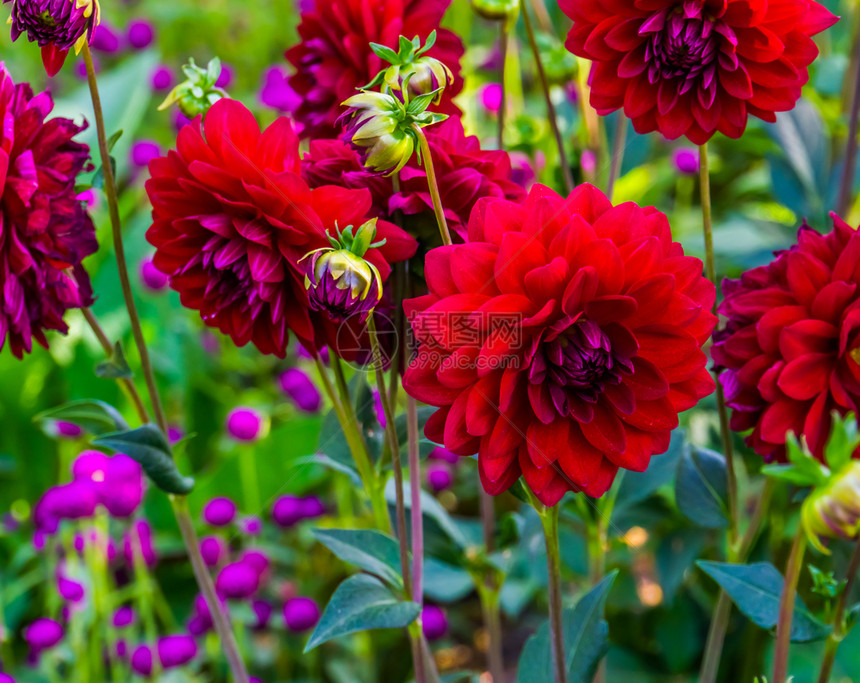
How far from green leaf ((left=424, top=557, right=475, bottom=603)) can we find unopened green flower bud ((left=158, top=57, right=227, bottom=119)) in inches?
18.8

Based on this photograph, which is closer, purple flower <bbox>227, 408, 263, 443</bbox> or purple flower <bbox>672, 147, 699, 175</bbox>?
purple flower <bbox>227, 408, 263, 443</bbox>

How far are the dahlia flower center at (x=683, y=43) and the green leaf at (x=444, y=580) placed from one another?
50cm

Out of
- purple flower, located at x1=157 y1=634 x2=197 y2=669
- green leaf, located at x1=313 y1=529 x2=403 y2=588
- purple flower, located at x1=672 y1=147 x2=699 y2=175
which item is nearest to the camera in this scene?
green leaf, located at x1=313 y1=529 x2=403 y2=588

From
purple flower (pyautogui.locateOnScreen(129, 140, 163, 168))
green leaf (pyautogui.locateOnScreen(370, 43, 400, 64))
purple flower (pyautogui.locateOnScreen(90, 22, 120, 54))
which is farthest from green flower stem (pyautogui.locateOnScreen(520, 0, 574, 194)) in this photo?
purple flower (pyautogui.locateOnScreen(90, 22, 120, 54))

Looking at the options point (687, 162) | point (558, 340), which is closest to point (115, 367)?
point (558, 340)

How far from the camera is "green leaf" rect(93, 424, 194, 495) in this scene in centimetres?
46

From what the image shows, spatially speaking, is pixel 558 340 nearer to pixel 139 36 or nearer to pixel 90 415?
pixel 90 415

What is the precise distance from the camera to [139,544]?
81 centimetres

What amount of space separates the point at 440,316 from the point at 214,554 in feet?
1.90

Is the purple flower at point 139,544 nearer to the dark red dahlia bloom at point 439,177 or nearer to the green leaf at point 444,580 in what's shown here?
the green leaf at point 444,580

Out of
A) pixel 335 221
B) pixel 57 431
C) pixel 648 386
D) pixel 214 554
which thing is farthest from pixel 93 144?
pixel 648 386

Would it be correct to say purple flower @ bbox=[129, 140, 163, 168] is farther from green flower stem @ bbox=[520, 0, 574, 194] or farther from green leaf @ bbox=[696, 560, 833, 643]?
green leaf @ bbox=[696, 560, 833, 643]

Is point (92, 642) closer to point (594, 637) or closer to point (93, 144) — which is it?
point (594, 637)

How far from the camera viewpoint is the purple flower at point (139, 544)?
2.62 feet
